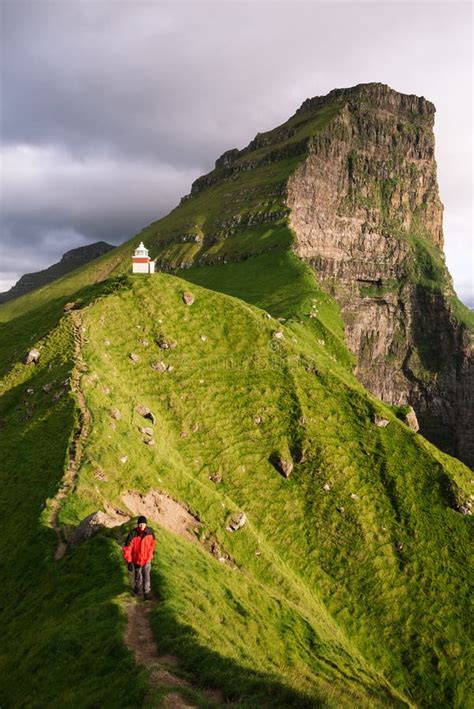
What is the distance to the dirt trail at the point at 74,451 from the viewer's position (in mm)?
30394

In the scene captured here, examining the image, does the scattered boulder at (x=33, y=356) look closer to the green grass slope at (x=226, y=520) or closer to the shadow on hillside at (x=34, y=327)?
the green grass slope at (x=226, y=520)

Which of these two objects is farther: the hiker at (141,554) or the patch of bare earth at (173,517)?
the patch of bare earth at (173,517)

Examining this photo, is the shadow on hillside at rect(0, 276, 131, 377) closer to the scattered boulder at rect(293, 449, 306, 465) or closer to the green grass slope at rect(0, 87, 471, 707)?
the green grass slope at rect(0, 87, 471, 707)

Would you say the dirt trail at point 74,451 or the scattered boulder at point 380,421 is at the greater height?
the dirt trail at point 74,451

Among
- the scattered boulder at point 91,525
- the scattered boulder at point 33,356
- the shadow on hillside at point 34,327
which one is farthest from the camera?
the shadow on hillside at point 34,327

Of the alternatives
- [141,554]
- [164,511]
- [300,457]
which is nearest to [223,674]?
[141,554]

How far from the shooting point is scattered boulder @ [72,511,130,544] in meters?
29.4

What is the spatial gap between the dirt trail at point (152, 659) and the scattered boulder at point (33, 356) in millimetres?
36534

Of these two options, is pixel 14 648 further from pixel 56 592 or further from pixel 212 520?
pixel 212 520

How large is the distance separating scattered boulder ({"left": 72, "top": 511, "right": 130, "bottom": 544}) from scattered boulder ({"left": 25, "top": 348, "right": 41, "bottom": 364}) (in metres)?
27.8

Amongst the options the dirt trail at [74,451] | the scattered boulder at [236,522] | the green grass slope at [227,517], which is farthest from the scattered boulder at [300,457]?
the dirt trail at [74,451]

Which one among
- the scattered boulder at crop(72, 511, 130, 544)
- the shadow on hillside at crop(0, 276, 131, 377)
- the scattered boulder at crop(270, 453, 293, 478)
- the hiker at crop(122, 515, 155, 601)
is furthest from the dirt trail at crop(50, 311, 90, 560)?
the scattered boulder at crop(270, 453, 293, 478)

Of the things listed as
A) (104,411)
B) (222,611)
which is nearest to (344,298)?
(104,411)

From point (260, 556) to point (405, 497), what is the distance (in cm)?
1878
